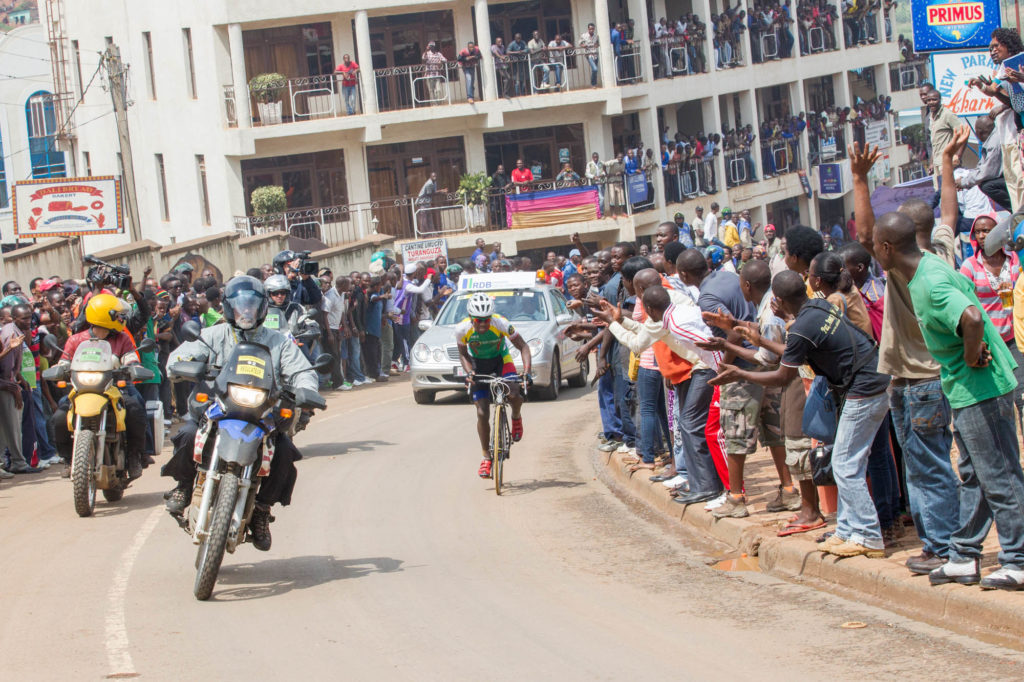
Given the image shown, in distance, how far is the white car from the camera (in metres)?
19.3

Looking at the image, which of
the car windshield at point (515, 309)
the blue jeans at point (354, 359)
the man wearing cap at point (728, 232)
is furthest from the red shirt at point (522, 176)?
the car windshield at point (515, 309)

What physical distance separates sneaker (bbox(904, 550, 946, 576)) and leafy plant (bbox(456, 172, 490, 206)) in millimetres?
31121

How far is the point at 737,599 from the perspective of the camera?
7816 mm

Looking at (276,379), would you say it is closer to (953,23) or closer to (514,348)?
(953,23)

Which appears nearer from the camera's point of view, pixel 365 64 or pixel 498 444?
pixel 498 444

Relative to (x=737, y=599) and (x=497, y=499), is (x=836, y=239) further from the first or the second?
(x=737, y=599)

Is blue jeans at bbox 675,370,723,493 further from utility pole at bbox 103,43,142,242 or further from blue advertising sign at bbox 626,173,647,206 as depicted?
blue advertising sign at bbox 626,173,647,206

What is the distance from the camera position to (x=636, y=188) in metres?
38.3

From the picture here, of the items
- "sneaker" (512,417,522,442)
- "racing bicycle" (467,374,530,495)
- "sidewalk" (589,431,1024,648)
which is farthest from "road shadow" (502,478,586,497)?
"sidewalk" (589,431,1024,648)

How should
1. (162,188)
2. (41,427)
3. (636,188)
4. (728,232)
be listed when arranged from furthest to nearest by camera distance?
(162,188), (636,188), (728,232), (41,427)

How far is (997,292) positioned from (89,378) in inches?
297

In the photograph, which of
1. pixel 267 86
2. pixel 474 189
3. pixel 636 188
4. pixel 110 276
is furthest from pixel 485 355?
pixel 267 86

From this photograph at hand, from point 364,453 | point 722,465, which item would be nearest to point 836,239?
point 364,453

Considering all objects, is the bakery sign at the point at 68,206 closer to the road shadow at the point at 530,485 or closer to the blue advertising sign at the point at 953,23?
the road shadow at the point at 530,485
